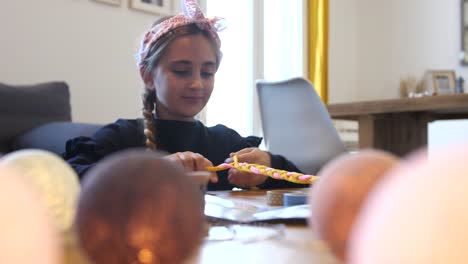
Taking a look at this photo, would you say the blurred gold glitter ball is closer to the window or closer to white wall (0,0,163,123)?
white wall (0,0,163,123)

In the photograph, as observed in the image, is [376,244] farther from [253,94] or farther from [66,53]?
[253,94]

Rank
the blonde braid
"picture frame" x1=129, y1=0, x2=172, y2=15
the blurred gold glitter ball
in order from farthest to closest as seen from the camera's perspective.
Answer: "picture frame" x1=129, y1=0, x2=172, y2=15, the blonde braid, the blurred gold glitter ball

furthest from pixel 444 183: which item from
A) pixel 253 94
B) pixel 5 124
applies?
pixel 253 94

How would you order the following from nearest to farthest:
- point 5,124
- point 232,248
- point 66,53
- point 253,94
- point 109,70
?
point 232,248 → point 5,124 → point 66,53 → point 109,70 → point 253,94

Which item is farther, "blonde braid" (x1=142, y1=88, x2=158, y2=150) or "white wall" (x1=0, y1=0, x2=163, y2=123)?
"white wall" (x1=0, y1=0, x2=163, y2=123)

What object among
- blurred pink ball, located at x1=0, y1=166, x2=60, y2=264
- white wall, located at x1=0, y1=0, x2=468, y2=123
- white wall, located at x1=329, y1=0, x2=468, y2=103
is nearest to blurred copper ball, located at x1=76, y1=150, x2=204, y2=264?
blurred pink ball, located at x1=0, y1=166, x2=60, y2=264

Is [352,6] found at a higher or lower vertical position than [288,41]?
higher

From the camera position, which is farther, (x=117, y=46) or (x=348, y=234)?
(x=117, y=46)

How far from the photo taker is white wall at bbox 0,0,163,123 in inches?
84.4

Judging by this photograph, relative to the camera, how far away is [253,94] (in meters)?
3.39

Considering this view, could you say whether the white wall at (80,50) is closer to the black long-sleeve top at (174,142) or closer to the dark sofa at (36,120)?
the dark sofa at (36,120)

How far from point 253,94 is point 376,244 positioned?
3200 millimetres

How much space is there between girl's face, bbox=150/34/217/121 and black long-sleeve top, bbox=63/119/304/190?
77mm

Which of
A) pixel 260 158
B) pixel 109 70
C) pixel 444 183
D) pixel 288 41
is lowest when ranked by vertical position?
pixel 260 158
